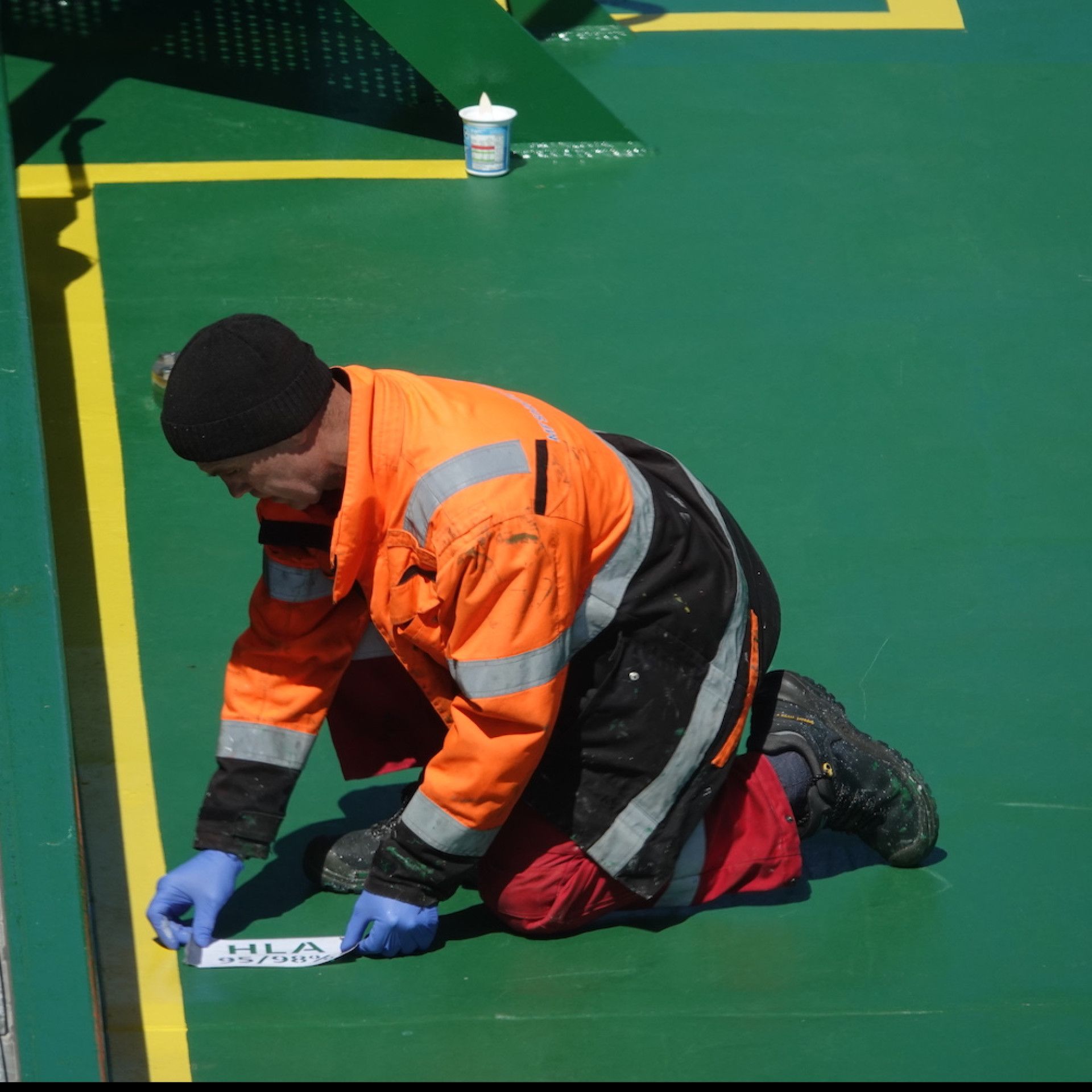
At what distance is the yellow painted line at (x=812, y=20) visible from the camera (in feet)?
23.9

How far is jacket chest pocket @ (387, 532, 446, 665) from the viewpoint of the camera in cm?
277

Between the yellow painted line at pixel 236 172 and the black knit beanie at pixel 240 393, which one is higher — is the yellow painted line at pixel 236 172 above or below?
below

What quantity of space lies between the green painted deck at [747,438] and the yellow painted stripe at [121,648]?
4cm

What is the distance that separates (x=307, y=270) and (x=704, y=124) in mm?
2046

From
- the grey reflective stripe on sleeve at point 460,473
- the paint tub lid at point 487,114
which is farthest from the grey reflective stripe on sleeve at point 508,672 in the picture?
the paint tub lid at point 487,114

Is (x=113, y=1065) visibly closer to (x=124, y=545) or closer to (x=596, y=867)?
(x=596, y=867)

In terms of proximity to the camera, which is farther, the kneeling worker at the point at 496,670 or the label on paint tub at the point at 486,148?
the label on paint tub at the point at 486,148

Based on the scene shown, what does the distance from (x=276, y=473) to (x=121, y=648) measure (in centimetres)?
155

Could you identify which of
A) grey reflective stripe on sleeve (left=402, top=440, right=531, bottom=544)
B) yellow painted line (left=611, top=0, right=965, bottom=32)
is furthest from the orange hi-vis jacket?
yellow painted line (left=611, top=0, right=965, bottom=32)

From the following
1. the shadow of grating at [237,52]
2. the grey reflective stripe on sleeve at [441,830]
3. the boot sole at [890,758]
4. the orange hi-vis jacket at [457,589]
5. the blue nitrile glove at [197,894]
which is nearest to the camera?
the orange hi-vis jacket at [457,589]

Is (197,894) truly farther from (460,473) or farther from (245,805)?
(460,473)

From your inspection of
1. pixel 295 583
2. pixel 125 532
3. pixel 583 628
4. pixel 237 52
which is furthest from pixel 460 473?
pixel 237 52

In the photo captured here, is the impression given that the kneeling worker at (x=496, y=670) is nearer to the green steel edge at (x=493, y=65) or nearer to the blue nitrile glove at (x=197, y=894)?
the blue nitrile glove at (x=197, y=894)

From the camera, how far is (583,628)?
292cm
